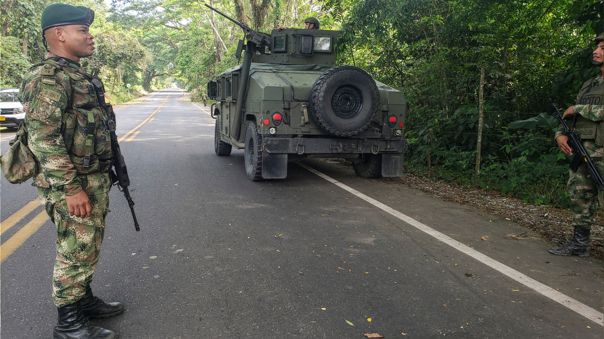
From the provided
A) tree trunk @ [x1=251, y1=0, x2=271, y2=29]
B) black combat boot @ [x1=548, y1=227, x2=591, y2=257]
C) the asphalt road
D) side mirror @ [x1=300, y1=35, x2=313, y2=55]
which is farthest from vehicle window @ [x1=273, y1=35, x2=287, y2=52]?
tree trunk @ [x1=251, y1=0, x2=271, y2=29]

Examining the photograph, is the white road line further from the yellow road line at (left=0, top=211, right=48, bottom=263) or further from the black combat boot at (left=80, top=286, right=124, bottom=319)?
the yellow road line at (left=0, top=211, right=48, bottom=263)

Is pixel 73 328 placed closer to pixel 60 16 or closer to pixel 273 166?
pixel 60 16

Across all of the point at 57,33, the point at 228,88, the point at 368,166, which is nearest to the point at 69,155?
the point at 57,33

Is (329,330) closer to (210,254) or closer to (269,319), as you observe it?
(269,319)

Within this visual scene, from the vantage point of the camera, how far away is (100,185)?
9.30ft

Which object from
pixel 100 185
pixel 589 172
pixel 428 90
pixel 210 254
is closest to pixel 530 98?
pixel 428 90

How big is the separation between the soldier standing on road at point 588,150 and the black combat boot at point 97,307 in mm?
3835

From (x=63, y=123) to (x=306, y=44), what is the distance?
20.7 ft

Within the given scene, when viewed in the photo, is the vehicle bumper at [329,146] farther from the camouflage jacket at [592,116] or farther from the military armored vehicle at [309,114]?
the camouflage jacket at [592,116]

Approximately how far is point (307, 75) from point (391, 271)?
14.9ft

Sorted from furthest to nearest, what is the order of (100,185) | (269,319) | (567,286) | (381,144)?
(381,144) < (567,286) < (269,319) < (100,185)

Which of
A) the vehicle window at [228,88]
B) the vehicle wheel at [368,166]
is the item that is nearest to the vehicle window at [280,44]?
the vehicle window at [228,88]

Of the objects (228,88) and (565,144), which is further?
(228,88)

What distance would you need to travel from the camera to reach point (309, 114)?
22.7 ft
